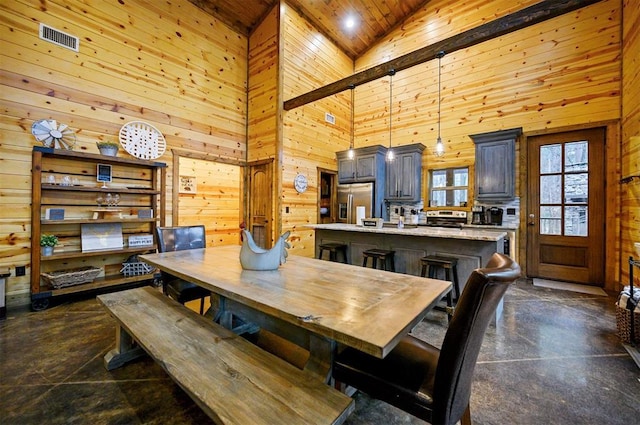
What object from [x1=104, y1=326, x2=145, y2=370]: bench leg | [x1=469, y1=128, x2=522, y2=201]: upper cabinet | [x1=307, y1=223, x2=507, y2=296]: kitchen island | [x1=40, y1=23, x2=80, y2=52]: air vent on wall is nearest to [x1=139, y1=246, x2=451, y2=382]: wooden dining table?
[x1=104, y1=326, x2=145, y2=370]: bench leg

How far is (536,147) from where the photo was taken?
4.57 m

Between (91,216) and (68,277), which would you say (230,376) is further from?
(91,216)

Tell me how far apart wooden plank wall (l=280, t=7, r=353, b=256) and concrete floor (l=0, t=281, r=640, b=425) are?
10.2 feet

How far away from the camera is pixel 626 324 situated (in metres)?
2.38

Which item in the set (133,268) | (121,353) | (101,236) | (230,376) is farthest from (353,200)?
(230,376)

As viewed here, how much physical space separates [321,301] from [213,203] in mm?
5003

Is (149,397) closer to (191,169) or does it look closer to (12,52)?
(12,52)

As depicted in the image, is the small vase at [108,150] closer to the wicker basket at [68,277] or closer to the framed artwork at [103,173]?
the framed artwork at [103,173]

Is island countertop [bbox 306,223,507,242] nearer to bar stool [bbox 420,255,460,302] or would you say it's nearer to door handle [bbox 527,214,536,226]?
bar stool [bbox 420,255,460,302]

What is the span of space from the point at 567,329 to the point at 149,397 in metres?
3.58

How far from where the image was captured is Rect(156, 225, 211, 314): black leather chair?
2.52 meters

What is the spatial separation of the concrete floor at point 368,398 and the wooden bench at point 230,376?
1.51 ft

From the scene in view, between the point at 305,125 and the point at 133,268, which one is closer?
the point at 133,268

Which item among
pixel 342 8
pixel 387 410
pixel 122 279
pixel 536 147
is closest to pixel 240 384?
pixel 387 410
